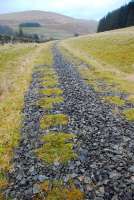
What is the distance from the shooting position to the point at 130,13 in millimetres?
147500

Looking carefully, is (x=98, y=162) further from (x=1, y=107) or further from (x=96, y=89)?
(x=96, y=89)

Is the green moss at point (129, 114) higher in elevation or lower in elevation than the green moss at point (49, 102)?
higher

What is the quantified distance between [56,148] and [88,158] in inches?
63.3

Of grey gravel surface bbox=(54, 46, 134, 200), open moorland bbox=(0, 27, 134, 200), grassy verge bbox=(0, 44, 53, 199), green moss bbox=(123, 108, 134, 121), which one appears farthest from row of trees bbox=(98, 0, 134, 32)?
grey gravel surface bbox=(54, 46, 134, 200)

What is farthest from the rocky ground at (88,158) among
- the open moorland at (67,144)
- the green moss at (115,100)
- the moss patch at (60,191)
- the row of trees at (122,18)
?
the row of trees at (122,18)

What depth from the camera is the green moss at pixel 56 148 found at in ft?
40.0

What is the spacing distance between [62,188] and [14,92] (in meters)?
15.5

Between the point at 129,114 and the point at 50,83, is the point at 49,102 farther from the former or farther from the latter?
the point at 50,83

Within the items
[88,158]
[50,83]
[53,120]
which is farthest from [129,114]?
[50,83]

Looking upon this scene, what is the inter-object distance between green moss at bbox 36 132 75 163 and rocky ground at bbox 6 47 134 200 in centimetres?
27

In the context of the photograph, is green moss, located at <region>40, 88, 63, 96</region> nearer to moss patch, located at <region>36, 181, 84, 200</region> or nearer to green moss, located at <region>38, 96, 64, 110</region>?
green moss, located at <region>38, 96, 64, 110</region>

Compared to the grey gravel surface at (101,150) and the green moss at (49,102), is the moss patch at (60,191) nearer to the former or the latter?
the grey gravel surface at (101,150)

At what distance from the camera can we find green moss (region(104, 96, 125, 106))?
19.9 meters

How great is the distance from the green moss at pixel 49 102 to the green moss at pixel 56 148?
5256mm
